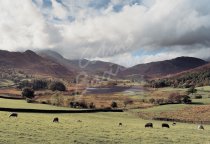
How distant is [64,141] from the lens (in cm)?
3216

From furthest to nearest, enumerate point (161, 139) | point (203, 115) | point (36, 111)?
point (203, 115) < point (36, 111) < point (161, 139)

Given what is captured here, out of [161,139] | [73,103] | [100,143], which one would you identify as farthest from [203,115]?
[100,143]

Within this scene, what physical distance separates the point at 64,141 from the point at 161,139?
13.1 meters

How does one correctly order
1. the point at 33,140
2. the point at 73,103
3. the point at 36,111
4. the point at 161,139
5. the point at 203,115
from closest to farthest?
1. the point at 33,140
2. the point at 161,139
3. the point at 36,111
4. the point at 203,115
5. the point at 73,103

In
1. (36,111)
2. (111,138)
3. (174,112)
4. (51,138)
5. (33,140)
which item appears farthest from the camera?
(174,112)

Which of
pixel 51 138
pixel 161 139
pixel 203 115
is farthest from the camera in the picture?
pixel 203 115

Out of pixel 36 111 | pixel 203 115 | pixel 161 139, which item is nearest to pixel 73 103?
pixel 36 111

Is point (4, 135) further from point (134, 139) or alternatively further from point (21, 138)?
point (134, 139)

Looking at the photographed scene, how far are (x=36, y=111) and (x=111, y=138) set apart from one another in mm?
56050

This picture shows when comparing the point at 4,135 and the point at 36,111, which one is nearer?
the point at 4,135

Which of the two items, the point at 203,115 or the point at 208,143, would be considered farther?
the point at 203,115

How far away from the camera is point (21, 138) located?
1227 inches

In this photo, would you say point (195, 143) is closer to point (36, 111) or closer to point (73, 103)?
point (36, 111)

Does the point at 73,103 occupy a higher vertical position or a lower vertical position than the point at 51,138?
higher
